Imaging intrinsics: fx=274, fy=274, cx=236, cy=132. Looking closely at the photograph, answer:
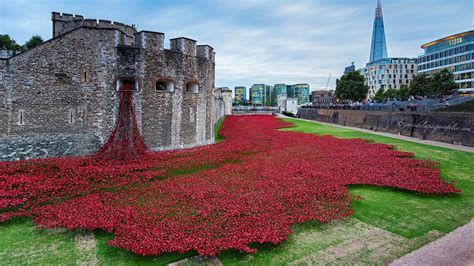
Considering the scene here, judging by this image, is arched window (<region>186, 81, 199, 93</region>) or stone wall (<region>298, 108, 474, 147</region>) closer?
stone wall (<region>298, 108, 474, 147</region>)

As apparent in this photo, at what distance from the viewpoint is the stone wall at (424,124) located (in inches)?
709

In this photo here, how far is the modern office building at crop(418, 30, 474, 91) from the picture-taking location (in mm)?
80125

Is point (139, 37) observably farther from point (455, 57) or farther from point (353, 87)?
point (455, 57)

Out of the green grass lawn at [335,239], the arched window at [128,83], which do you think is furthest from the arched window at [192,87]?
the green grass lawn at [335,239]

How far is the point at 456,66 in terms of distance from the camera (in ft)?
277

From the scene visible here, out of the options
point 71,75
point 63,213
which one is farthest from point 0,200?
point 71,75

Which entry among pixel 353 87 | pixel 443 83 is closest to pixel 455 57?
pixel 353 87

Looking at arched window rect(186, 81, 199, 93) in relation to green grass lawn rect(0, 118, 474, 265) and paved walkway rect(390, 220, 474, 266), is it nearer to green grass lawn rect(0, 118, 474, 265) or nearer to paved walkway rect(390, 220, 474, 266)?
green grass lawn rect(0, 118, 474, 265)

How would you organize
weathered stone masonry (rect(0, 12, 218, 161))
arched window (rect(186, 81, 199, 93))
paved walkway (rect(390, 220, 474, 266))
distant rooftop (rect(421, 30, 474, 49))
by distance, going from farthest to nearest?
distant rooftop (rect(421, 30, 474, 49)) < arched window (rect(186, 81, 199, 93)) < weathered stone masonry (rect(0, 12, 218, 161)) < paved walkway (rect(390, 220, 474, 266))

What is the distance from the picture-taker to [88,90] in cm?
1595

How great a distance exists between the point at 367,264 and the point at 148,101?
15.3 metres

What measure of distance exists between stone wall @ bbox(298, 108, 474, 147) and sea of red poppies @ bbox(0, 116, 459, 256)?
6.71m

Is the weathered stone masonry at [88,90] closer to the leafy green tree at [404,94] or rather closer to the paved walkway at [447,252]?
the paved walkway at [447,252]

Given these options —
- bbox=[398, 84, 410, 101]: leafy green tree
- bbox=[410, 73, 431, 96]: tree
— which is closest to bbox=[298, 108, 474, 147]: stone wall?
bbox=[410, 73, 431, 96]: tree
